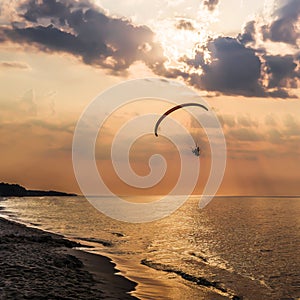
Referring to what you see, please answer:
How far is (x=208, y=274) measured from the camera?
105 ft

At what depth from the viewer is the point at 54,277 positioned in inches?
932

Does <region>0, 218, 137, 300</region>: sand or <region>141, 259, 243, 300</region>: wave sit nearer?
<region>0, 218, 137, 300</region>: sand

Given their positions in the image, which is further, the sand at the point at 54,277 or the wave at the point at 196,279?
the wave at the point at 196,279

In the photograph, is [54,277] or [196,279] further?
[196,279]

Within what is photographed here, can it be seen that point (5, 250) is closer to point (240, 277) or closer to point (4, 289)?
point (4, 289)

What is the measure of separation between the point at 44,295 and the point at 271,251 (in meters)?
37.3

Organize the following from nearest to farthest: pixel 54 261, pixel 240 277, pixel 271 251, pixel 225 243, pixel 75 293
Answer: pixel 75 293 < pixel 54 261 < pixel 240 277 < pixel 271 251 < pixel 225 243

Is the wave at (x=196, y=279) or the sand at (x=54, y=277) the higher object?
the sand at (x=54, y=277)

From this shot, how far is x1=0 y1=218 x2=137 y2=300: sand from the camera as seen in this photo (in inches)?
780

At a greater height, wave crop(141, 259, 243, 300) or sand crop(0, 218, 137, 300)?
sand crop(0, 218, 137, 300)

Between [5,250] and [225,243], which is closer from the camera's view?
[5,250]

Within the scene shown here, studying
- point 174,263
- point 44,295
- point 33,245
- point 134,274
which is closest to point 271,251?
point 174,263

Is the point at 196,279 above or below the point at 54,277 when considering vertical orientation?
below

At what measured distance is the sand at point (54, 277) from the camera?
19819mm
